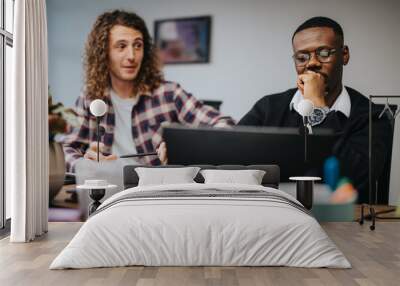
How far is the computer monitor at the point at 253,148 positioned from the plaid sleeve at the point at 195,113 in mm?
98

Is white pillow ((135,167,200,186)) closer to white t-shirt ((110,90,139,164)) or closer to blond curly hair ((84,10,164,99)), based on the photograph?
white t-shirt ((110,90,139,164))

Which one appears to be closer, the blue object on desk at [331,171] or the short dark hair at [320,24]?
the blue object on desk at [331,171]

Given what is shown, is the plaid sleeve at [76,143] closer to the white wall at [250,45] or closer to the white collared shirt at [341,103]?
the white wall at [250,45]

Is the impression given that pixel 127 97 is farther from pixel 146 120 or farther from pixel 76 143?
pixel 76 143

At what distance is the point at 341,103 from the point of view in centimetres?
733

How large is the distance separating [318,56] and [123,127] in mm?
2736

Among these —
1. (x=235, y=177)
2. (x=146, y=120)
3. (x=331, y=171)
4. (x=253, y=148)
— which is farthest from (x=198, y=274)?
(x=331, y=171)

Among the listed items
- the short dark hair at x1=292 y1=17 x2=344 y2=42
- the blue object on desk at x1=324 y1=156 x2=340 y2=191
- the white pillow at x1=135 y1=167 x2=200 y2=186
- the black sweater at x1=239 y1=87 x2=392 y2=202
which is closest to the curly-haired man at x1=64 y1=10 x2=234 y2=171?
the white pillow at x1=135 y1=167 x2=200 y2=186

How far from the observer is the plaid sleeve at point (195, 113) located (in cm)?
732

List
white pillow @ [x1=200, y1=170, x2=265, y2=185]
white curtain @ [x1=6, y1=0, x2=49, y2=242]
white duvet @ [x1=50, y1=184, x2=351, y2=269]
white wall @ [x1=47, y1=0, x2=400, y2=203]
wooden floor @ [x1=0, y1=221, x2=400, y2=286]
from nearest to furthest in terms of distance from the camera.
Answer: wooden floor @ [x1=0, y1=221, x2=400, y2=286] → white duvet @ [x1=50, y1=184, x2=351, y2=269] → white curtain @ [x1=6, y1=0, x2=49, y2=242] → white pillow @ [x1=200, y1=170, x2=265, y2=185] → white wall @ [x1=47, y1=0, x2=400, y2=203]

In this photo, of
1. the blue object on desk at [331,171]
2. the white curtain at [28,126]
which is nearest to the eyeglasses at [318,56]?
the blue object on desk at [331,171]

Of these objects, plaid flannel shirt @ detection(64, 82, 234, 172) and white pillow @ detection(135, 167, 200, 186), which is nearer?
white pillow @ detection(135, 167, 200, 186)

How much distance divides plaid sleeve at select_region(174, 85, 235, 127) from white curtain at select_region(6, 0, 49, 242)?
6.12 ft

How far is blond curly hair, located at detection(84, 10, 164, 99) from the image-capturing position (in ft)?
24.1
